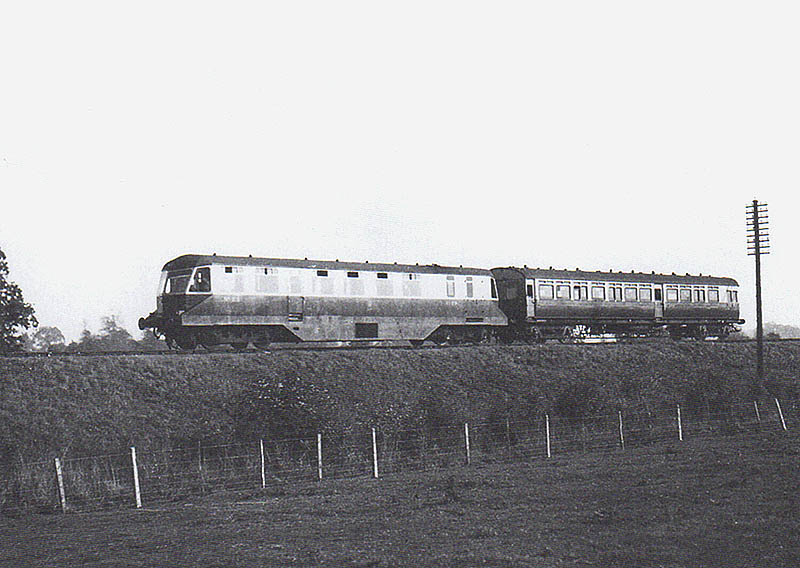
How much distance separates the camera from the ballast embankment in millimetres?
22484

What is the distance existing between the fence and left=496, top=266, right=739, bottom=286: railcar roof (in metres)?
9.52

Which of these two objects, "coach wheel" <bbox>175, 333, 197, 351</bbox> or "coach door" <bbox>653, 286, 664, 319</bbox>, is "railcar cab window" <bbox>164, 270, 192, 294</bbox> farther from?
"coach door" <bbox>653, 286, 664, 319</bbox>

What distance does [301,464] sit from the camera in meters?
23.0

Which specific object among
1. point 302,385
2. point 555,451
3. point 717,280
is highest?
point 717,280

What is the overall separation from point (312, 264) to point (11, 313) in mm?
11808

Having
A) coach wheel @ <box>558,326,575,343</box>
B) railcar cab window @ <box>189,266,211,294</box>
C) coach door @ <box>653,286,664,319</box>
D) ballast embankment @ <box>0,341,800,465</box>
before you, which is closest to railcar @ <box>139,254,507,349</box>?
railcar cab window @ <box>189,266,211,294</box>

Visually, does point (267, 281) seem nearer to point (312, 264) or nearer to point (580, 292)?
point (312, 264)

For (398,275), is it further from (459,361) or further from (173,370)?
(173,370)

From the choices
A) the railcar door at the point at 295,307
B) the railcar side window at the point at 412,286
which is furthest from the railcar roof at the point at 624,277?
the railcar door at the point at 295,307

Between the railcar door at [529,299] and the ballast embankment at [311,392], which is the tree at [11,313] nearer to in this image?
the ballast embankment at [311,392]

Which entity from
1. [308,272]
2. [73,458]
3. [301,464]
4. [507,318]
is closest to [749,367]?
[507,318]

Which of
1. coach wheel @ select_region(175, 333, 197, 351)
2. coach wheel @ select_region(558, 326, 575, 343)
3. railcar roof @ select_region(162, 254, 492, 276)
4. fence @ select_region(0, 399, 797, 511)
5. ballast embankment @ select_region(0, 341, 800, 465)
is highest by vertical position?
railcar roof @ select_region(162, 254, 492, 276)

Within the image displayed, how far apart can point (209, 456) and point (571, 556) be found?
1368 centimetres

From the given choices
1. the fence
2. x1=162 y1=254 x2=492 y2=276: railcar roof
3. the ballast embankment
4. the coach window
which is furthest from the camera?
the coach window
